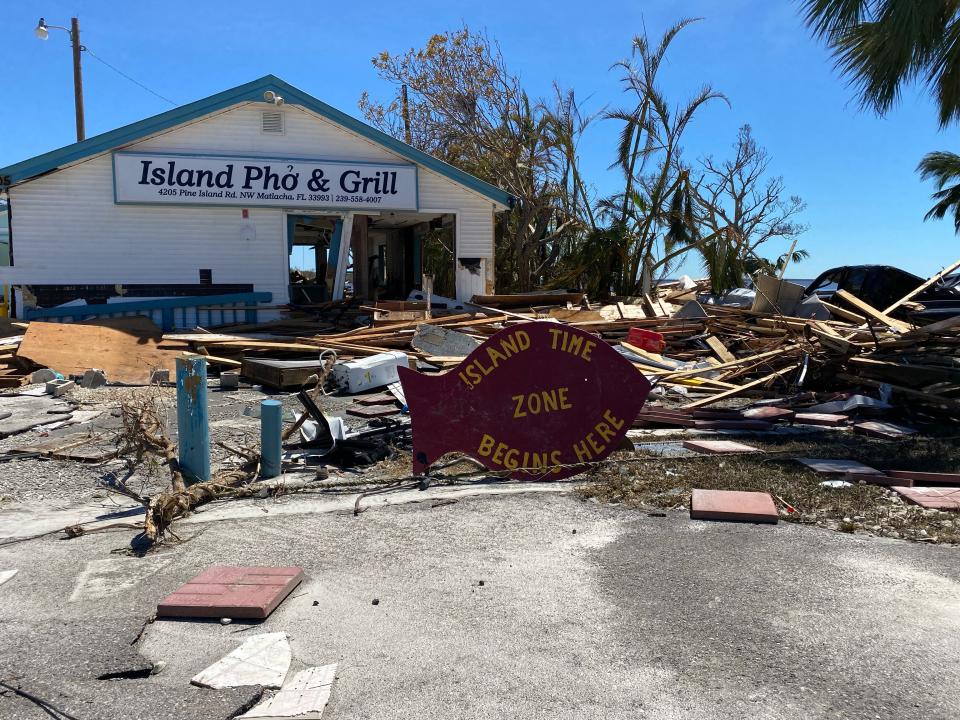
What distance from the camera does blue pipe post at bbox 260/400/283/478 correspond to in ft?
20.7

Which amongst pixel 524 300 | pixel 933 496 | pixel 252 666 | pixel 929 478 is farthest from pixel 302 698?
pixel 524 300

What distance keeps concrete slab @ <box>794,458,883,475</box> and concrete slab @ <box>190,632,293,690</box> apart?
15.2 ft

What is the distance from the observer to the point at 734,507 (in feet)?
17.0

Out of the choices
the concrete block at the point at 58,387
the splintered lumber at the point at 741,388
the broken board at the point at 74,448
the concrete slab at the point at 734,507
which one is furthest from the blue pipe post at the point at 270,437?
the concrete block at the point at 58,387

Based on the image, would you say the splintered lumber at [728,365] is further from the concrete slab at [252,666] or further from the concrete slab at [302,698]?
the concrete slab at [302,698]

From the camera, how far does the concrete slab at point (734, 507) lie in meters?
5.07

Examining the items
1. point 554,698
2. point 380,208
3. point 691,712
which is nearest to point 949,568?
point 691,712

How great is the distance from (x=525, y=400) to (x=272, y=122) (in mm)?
13140

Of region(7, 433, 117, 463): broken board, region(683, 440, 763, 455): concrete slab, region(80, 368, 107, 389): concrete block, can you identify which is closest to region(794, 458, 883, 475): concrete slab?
region(683, 440, 763, 455): concrete slab

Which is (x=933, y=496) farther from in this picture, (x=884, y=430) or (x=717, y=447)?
(x=884, y=430)

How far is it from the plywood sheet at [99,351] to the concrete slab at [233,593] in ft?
27.4

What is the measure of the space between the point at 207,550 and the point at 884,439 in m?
6.55

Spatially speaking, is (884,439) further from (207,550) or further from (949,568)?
(207,550)

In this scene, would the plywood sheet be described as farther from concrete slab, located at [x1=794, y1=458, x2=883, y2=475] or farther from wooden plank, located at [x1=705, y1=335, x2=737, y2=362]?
concrete slab, located at [x1=794, y1=458, x2=883, y2=475]
